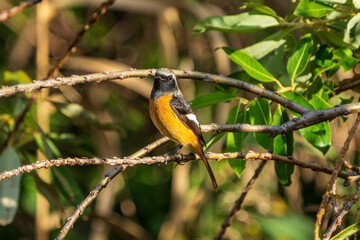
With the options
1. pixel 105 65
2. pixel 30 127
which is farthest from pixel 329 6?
pixel 105 65

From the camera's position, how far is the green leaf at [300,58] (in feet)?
8.25

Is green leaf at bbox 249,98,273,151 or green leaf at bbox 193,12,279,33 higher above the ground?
green leaf at bbox 193,12,279,33

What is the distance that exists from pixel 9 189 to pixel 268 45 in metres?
1.67

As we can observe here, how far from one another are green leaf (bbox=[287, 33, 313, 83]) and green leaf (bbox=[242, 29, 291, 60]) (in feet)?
0.63

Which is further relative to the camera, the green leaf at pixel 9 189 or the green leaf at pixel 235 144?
the green leaf at pixel 9 189

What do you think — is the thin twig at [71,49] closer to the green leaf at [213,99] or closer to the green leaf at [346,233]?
the green leaf at [213,99]

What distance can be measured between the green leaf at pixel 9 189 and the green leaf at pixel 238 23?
129 centimetres

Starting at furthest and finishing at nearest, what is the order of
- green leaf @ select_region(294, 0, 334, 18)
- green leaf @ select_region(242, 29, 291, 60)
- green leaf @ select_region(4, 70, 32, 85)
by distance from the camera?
green leaf @ select_region(4, 70, 32, 85)
green leaf @ select_region(242, 29, 291, 60)
green leaf @ select_region(294, 0, 334, 18)

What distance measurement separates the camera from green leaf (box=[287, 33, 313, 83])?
2.51 metres

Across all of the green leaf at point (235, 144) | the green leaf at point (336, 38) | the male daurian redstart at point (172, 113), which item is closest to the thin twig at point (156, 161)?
the green leaf at point (235, 144)

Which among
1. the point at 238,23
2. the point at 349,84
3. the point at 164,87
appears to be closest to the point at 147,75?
the point at 238,23

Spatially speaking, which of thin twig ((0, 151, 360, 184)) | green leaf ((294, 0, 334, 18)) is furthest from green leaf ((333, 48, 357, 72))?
thin twig ((0, 151, 360, 184))

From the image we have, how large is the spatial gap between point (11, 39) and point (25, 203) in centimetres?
225

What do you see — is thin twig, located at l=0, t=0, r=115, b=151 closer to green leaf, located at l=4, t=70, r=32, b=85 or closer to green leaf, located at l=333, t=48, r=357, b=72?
green leaf, located at l=4, t=70, r=32, b=85
